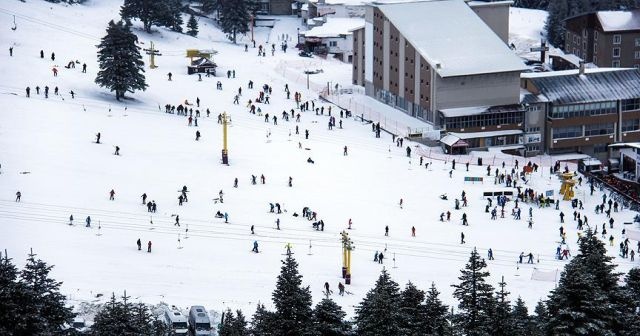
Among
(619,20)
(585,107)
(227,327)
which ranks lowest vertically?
(227,327)

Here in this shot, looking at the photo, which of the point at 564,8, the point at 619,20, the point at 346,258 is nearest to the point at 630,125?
the point at 619,20

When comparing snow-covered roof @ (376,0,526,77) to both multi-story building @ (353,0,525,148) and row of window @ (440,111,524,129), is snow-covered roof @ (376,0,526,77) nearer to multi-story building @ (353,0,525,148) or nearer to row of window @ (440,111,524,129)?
multi-story building @ (353,0,525,148)

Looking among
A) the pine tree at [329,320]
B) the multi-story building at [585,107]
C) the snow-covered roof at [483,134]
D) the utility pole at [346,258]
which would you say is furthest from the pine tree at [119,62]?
the pine tree at [329,320]

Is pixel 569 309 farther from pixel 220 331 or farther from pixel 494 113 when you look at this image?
pixel 494 113

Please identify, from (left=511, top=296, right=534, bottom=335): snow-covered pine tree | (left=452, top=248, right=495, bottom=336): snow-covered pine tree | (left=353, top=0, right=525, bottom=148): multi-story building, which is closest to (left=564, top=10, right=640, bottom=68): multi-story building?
(left=353, top=0, right=525, bottom=148): multi-story building

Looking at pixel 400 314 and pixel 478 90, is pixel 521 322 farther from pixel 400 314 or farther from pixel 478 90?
pixel 478 90

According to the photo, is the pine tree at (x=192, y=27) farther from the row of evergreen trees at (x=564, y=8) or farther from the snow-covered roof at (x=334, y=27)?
the row of evergreen trees at (x=564, y=8)

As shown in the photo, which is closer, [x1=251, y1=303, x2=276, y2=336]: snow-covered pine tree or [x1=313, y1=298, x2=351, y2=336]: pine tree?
[x1=313, y1=298, x2=351, y2=336]: pine tree

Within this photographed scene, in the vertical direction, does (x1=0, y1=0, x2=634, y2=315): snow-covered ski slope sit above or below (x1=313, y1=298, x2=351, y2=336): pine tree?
above
